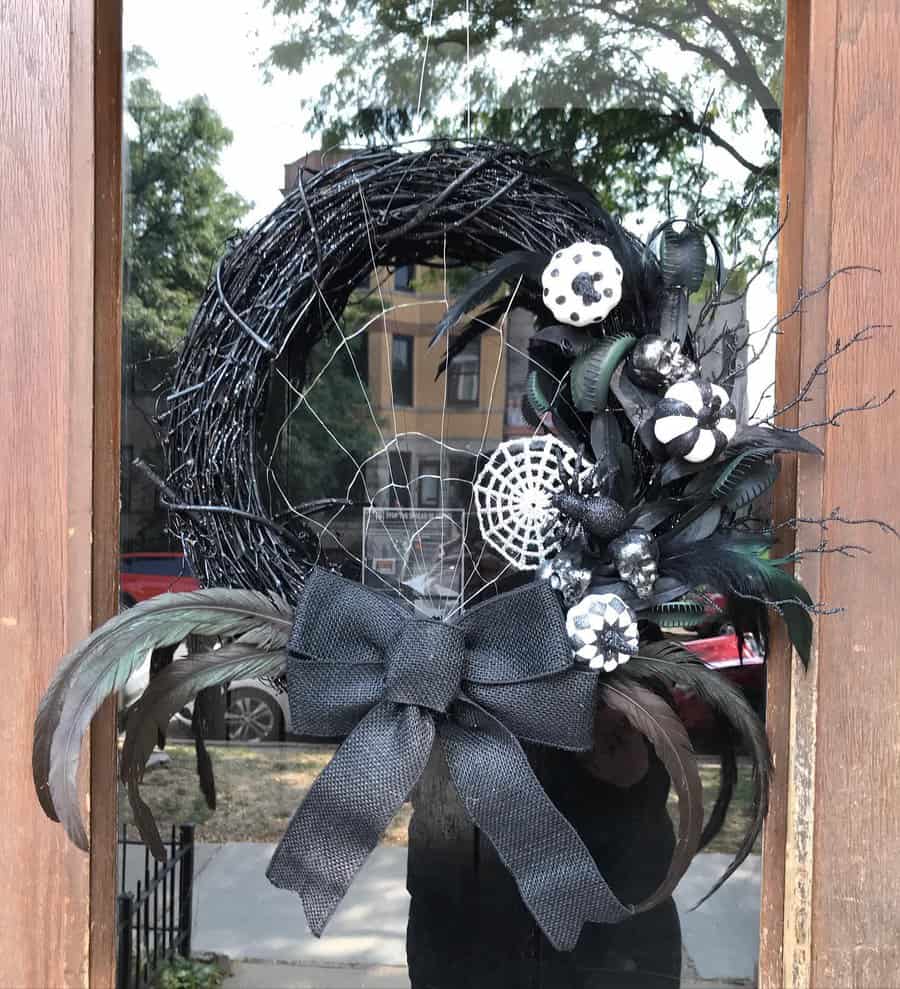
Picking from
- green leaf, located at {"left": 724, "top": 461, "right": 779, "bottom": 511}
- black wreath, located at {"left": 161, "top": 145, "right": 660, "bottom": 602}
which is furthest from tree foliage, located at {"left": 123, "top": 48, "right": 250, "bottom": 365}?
green leaf, located at {"left": 724, "top": 461, "right": 779, "bottom": 511}

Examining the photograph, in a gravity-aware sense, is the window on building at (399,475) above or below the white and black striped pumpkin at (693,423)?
below

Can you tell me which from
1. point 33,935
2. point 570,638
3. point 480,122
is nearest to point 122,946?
point 33,935

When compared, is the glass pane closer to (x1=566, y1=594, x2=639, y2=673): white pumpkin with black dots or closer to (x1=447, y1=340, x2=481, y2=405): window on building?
(x1=447, y1=340, x2=481, y2=405): window on building

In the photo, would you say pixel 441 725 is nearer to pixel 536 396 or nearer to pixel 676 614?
pixel 676 614

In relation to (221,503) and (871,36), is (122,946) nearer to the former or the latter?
(221,503)

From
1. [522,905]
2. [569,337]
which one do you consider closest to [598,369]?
[569,337]

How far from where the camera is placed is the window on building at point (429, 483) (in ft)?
5.31

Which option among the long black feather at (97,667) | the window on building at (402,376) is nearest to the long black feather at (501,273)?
the window on building at (402,376)

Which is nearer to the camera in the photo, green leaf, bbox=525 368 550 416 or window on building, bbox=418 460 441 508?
green leaf, bbox=525 368 550 416

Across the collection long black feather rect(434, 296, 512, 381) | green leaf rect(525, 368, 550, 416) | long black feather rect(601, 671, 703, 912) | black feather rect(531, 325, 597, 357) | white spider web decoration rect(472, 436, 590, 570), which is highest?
long black feather rect(434, 296, 512, 381)

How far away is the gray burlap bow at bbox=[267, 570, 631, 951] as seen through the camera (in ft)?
4.09

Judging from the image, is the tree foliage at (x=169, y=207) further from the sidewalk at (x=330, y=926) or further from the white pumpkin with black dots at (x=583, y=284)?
the sidewalk at (x=330, y=926)

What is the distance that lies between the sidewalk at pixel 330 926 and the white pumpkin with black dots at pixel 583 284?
1.00m

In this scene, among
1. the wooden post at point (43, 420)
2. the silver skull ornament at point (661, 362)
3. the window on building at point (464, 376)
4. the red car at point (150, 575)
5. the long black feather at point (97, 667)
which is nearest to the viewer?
the long black feather at point (97, 667)
